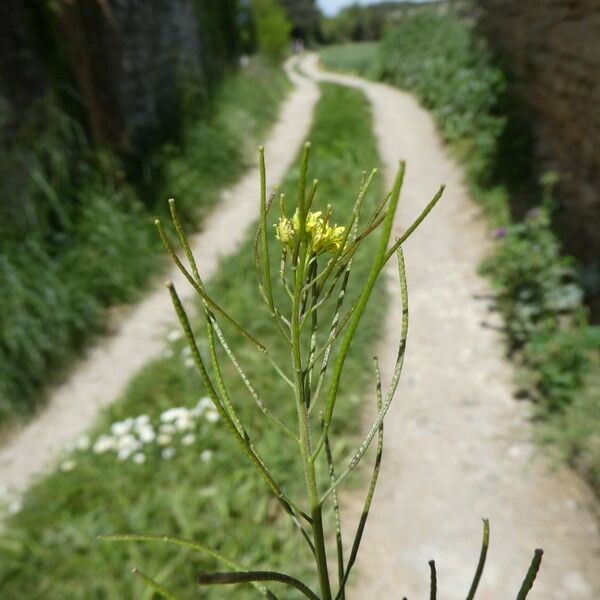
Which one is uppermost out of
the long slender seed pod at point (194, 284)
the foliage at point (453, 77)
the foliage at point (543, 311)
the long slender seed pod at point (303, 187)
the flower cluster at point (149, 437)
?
the long slender seed pod at point (303, 187)

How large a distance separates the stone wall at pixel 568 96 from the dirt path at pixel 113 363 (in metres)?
2.29

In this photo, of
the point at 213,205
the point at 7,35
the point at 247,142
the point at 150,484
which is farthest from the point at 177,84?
the point at 150,484

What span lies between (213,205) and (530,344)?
12.3 ft

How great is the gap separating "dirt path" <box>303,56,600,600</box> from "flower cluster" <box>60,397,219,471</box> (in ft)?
2.98

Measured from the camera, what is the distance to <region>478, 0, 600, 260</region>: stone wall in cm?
367

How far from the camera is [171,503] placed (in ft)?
8.02

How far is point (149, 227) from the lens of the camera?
4.87 metres

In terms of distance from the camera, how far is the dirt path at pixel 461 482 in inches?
88.4

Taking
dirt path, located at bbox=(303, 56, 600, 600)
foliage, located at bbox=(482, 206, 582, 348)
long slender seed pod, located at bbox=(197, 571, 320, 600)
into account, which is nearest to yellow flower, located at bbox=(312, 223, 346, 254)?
long slender seed pod, located at bbox=(197, 571, 320, 600)

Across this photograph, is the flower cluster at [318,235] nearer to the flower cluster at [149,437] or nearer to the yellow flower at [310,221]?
the yellow flower at [310,221]

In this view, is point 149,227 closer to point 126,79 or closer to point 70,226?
point 70,226

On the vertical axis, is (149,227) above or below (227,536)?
above

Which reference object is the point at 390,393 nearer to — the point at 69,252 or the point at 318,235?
the point at 318,235

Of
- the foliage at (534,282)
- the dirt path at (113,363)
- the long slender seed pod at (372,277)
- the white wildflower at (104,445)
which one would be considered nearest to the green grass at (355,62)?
the dirt path at (113,363)
